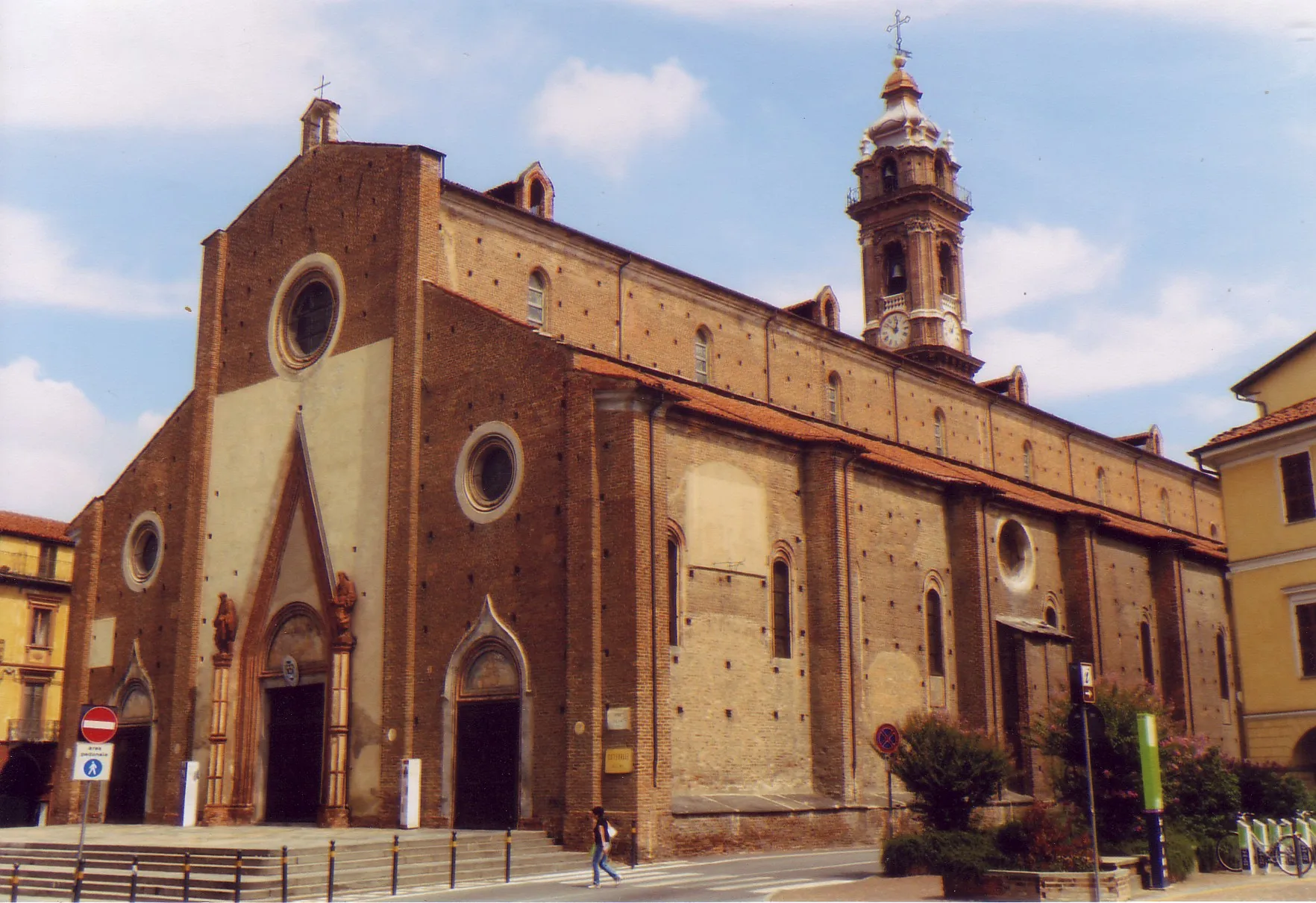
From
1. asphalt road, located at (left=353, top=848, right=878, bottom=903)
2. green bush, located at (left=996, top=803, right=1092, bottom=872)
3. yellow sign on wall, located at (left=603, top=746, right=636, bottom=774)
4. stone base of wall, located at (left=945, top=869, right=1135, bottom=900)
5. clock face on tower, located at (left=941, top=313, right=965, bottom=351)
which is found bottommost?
asphalt road, located at (left=353, top=848, right=878, bottom=903)

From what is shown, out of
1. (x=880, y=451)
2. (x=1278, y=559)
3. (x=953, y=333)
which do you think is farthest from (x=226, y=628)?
(x=953, y=333)

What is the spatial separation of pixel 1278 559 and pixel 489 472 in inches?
652

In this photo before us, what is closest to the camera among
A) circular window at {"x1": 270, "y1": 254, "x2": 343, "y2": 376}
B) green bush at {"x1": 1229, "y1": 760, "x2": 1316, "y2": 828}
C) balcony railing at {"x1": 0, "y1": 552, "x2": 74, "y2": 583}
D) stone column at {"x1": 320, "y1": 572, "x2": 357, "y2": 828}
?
green bush at {"x1": 1229, "y1": 760, "x2": 1316, "y2": 828}

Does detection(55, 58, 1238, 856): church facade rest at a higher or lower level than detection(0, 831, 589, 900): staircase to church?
higher

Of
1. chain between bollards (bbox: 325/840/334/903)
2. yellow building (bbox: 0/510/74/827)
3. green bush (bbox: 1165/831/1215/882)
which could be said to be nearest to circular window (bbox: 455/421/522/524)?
chain between bollards (bbox: 325/840/334/903)

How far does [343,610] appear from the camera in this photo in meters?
28.1

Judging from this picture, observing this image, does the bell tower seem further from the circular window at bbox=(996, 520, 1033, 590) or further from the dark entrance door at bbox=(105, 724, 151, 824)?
the dark entrance door at bbox=(105, 724, 151, 824)

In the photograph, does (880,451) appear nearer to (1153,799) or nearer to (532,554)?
(532,554)

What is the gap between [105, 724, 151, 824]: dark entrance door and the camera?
32094 millimetres

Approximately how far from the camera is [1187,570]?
4212cm

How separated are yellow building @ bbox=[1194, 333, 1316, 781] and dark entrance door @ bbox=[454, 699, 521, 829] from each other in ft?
50.3

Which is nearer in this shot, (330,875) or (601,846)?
(330,875)

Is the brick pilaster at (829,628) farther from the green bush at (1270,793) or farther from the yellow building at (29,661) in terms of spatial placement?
the yellow building at (29,661)

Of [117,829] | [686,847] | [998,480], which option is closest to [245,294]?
[117,829]
